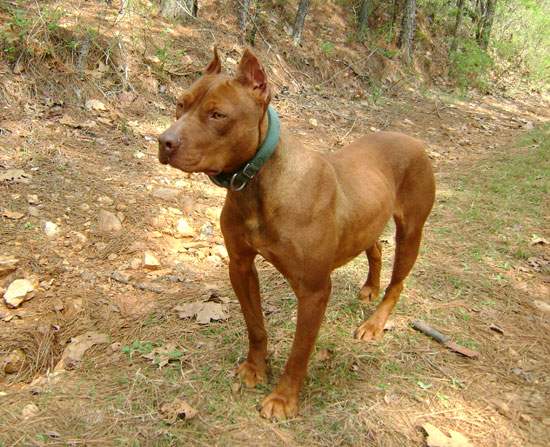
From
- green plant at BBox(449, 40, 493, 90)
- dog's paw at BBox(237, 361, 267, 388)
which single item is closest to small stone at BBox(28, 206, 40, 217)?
dog's paw at BBox(237, 361, 267, 388)

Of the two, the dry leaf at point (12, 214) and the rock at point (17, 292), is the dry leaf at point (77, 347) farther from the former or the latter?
the dry leaf at point (12, 214)

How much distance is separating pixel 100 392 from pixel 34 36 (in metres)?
5.04

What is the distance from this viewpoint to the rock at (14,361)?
3377 mm

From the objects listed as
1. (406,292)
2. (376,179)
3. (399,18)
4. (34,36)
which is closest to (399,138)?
(376,179)

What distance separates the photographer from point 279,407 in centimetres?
292

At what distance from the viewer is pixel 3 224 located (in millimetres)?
4277

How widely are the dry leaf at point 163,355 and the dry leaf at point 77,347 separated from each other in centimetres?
41

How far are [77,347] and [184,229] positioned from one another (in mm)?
1714

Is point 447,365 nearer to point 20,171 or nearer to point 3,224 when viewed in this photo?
point 3,224

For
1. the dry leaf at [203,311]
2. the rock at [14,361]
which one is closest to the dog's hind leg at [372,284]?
the dry leaf at [203,311]

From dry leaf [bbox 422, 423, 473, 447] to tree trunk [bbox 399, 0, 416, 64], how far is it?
1301 cm

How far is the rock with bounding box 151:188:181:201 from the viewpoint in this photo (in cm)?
522

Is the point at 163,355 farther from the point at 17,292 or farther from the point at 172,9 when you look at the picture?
the point at 172,9

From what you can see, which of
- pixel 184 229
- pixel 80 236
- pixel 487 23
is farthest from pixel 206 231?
pixel 487 23
